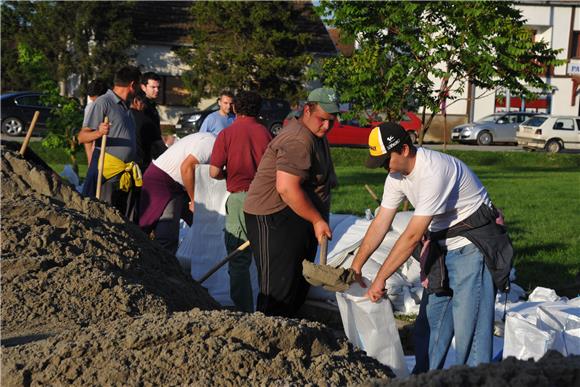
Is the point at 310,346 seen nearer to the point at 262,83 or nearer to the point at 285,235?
the point at 285,235

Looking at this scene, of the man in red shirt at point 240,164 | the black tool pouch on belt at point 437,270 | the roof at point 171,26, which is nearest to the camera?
the black tool pouch on belt at point 437,270

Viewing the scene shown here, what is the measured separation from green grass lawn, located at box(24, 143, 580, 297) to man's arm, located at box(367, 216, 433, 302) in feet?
11.8

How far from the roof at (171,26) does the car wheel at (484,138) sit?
715cm

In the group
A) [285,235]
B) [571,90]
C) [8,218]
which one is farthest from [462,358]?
[571,90]

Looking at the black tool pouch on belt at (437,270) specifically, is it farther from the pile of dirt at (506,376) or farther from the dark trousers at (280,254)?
the pile of dirt at (506,376)

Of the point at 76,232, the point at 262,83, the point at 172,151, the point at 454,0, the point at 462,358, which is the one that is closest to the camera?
the point at 462,358

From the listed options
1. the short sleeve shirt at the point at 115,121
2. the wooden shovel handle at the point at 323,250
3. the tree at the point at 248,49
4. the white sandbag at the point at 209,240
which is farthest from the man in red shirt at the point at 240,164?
the tree at the point at 248,49

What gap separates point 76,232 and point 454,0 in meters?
6.06

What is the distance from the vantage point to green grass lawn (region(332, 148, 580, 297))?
362 inches

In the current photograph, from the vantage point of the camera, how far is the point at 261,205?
5.61 metres

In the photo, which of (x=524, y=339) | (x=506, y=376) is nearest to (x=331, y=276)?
(x=524, y=339)

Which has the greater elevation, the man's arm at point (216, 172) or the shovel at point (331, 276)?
the man's arm at point (216, 172)

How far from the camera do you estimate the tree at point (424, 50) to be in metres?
10.7

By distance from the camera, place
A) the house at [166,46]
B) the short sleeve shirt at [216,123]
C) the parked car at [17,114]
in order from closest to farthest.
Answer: the short sleeve shirt at [216,123], the parked car at [17,114], the house at [166,46]
